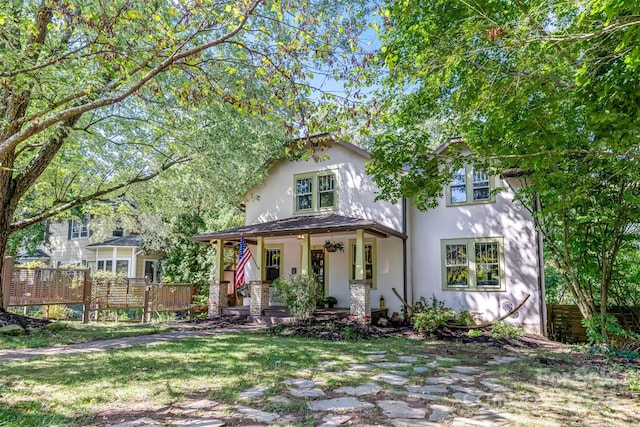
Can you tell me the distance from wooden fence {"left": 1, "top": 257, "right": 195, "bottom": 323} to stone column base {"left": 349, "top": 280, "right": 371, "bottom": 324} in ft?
A: 22.0

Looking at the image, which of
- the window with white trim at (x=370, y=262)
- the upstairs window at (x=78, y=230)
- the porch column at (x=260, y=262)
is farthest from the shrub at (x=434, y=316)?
the upstairs window at (x=78, y=230)

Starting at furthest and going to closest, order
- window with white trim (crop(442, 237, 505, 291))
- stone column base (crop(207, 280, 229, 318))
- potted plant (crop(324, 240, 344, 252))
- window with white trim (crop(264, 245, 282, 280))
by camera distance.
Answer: window with white trim (crop(264, 245, 282, 280)), stone column base (crop(207, 280, 229, 318)), potted plant (crop(324, 240, 344, 252)), window with white trim (crop(442, 237, 505, 291))

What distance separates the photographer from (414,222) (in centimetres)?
1284

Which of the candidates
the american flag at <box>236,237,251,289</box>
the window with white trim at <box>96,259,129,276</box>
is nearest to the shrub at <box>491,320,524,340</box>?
the american flag at <box>236,237,251,289</box>

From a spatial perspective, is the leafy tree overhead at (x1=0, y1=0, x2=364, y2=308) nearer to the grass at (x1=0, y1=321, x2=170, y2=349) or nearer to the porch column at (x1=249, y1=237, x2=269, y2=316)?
the grass at (x1=0, y1=321, x2=170, y2=349)

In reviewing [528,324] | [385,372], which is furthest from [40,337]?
[528,324]

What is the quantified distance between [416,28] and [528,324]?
837cm

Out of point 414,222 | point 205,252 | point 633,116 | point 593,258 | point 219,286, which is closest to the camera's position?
point 633,116

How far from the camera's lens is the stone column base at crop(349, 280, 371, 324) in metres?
11.0

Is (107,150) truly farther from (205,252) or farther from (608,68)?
(608,68)

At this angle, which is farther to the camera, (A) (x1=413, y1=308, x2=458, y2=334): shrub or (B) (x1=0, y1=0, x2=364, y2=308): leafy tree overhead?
(A) (x1=413, y1=308, x2=458, y2=334): shrub

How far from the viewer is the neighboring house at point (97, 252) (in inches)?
850

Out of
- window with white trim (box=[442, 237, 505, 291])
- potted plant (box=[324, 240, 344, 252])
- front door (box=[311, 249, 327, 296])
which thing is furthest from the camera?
front door (box=[311, 249, 327, 296])

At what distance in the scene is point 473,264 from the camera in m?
11.9
